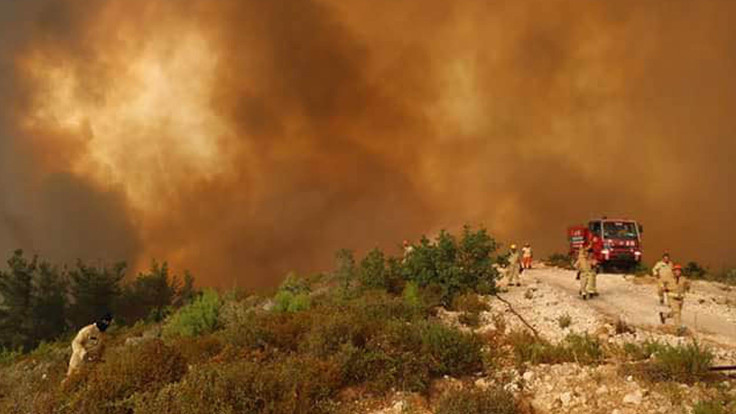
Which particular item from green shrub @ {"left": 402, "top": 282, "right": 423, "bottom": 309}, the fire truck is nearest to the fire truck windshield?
the fire truck

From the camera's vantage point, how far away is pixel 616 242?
32031 millimetres

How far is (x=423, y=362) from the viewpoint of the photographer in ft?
39.2

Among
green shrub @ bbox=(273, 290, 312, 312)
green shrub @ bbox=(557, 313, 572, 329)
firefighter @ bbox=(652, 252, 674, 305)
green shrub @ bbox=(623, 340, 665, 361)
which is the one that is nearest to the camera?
green shrub @ bbox=(623, 340, 665, 361)

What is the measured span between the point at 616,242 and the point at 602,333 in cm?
1832

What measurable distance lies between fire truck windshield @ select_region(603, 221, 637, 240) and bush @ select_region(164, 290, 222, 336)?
21.6m

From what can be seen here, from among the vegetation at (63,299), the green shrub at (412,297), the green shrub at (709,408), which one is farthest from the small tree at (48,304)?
the green shrub at (709,408)

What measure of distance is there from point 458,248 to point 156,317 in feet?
75.8

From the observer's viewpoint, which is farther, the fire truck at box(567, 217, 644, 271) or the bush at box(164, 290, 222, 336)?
the fire truck at box(567, 217, 644, 271)

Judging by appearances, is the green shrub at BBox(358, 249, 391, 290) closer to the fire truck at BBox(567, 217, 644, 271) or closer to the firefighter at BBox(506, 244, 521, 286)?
the firefighter at BBox(506, 244, 521, 286)

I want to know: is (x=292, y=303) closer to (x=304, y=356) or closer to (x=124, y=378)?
(x=304, y=356)

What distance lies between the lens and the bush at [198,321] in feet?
61.3

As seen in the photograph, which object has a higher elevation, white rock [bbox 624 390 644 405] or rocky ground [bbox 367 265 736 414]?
rocky ground [bbox 367 265 736 414]

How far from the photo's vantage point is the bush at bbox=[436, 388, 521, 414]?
9844mm

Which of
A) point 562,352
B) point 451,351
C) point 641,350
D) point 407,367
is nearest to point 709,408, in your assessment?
point 641,350
